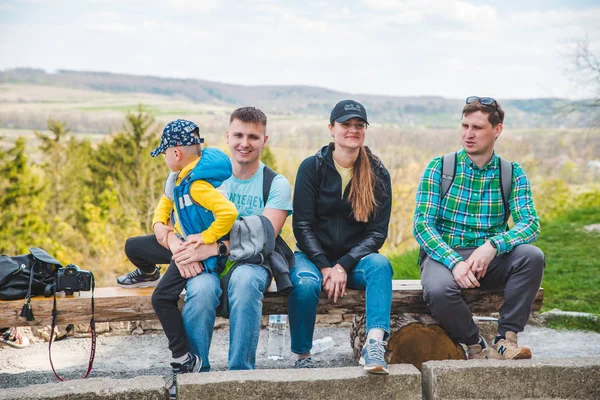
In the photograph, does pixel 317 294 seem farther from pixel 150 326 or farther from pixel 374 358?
pixel 150 326

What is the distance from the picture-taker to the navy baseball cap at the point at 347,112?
386 cm

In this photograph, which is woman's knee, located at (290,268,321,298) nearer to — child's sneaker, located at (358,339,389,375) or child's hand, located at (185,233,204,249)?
child's sneaker, located at (358,339,389,375)

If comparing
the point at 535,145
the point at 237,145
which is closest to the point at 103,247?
the point at 535,145

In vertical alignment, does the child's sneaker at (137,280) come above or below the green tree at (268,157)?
below

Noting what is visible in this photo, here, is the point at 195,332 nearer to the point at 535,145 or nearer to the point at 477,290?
the point at 477,290

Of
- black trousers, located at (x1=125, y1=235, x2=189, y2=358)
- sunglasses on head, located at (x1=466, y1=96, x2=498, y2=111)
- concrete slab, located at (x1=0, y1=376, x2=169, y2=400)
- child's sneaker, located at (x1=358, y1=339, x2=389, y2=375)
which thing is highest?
sunglasses on head, located at (x1=466, y1=96, x2=498, y2=111)

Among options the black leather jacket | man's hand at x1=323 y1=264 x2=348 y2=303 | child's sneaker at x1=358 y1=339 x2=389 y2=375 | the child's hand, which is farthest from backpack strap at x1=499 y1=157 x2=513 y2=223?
the child's hand

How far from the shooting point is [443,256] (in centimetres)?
380

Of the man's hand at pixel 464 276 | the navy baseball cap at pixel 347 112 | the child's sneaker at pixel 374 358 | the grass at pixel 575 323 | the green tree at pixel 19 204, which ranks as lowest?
the green tree at pixel 19 204

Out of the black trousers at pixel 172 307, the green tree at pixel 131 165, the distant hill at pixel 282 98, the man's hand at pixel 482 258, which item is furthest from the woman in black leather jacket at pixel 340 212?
the distant hill at pixel 282 98

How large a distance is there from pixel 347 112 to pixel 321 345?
194cm

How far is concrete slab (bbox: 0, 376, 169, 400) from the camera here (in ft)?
9.87

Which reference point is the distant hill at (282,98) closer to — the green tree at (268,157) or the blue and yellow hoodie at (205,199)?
the green tree at (268,157)

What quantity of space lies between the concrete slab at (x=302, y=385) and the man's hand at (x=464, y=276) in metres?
0.69
